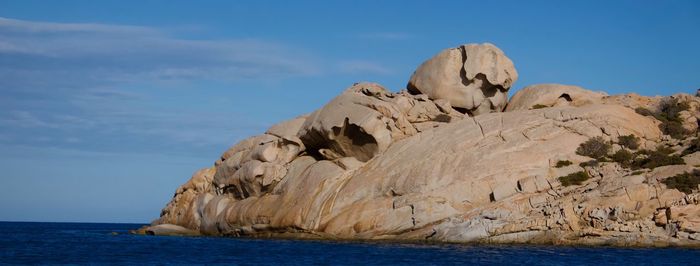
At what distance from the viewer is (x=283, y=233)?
66125 millimetres

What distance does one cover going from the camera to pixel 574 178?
58.2m

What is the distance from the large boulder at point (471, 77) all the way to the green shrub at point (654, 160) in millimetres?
14842

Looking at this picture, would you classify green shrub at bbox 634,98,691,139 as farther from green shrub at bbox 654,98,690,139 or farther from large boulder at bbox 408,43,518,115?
large boulder at bbox 408,43,518,115

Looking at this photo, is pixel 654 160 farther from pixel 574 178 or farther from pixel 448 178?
pixel 448 178

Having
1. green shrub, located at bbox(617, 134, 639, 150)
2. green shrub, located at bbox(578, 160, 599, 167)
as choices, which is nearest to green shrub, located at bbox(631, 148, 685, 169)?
green shrub, located at bbox(617, 134, 639, 150)

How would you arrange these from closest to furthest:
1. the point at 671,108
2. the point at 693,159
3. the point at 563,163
→ 1. the point at 693,159
2. the point at 563,163
3. the point at 671,108

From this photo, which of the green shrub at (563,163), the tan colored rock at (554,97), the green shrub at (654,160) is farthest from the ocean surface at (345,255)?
the tan colored rock at (554,97)

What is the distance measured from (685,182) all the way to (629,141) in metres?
9.07

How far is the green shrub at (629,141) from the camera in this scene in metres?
62.4

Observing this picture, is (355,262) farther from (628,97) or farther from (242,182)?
(628,97)

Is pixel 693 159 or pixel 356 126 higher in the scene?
pixel 356 126

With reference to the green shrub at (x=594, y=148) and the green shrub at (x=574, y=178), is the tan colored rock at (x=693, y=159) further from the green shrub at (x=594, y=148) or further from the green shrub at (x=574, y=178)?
the green shrub at (x=574, y=178)

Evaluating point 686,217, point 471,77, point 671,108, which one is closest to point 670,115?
point 671,108

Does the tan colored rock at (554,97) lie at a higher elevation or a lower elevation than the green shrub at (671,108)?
higher
